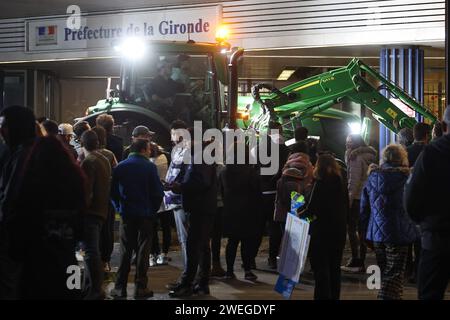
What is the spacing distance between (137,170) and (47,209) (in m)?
A: 3.14

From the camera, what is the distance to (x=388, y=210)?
9.03 m

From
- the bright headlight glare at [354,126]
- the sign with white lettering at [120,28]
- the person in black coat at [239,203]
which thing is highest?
the sign with white lettering at [120,28]

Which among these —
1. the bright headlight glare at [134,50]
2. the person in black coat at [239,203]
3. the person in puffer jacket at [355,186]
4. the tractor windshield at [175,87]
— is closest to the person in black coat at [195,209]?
the person in black coat at [239,203]

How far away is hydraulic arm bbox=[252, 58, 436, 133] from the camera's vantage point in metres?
15.2

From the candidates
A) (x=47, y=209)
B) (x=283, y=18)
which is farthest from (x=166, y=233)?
(x=283, y=18)

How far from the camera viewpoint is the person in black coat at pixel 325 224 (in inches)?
345

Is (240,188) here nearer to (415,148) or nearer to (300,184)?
(300,184)

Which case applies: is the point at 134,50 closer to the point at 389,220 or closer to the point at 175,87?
the point at 175,87

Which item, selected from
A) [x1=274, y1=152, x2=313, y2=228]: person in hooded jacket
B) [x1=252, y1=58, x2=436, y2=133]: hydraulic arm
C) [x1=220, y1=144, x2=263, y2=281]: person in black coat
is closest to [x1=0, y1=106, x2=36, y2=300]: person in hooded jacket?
[x1=220, y1=144, x2=263, y2=281]: person in black coat

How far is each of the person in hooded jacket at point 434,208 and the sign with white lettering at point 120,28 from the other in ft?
41.6

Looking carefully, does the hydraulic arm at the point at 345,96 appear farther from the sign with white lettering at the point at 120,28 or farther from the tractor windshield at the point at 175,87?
the sign with white lettering at the point at 120,28

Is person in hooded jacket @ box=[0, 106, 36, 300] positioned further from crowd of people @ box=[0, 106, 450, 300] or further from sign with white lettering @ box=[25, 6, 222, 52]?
sign with white lettering @ box=[25, 6, 222, 52]

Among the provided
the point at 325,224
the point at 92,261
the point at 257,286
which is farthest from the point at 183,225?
the point at 325,224

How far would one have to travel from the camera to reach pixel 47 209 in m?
6.57
